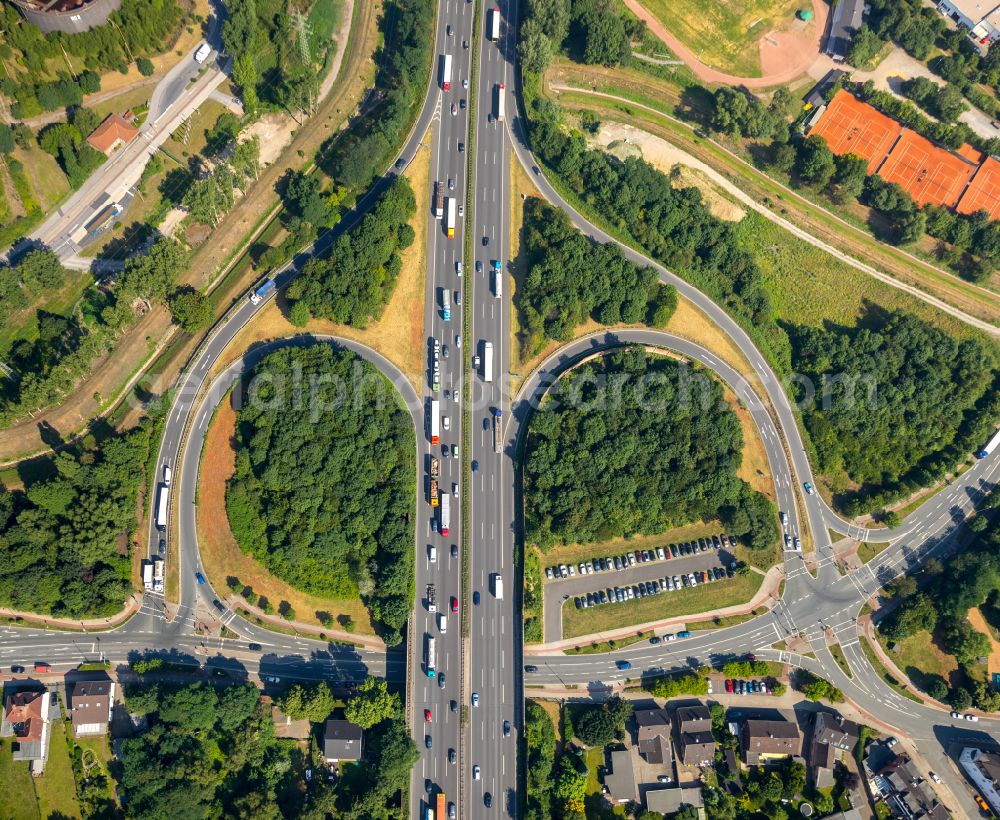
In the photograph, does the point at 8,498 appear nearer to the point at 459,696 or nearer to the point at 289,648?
the point at 289,648

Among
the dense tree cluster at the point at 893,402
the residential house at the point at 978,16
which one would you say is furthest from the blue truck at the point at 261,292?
the residential house at the point at 978,16

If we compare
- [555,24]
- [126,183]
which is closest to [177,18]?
[126,183]

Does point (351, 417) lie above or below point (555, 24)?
below

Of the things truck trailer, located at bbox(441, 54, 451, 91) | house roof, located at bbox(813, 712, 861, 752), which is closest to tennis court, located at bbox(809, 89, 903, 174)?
truck trailer, located at bbox(441, 54, 451, 91)

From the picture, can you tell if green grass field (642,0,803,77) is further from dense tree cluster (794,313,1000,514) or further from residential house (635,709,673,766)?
residential house (635,709,673,766)

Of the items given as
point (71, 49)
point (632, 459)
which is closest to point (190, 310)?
point (71, 49)

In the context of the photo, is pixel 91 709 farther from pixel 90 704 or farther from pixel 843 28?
pixel 843 28

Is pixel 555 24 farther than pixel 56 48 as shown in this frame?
Yes
